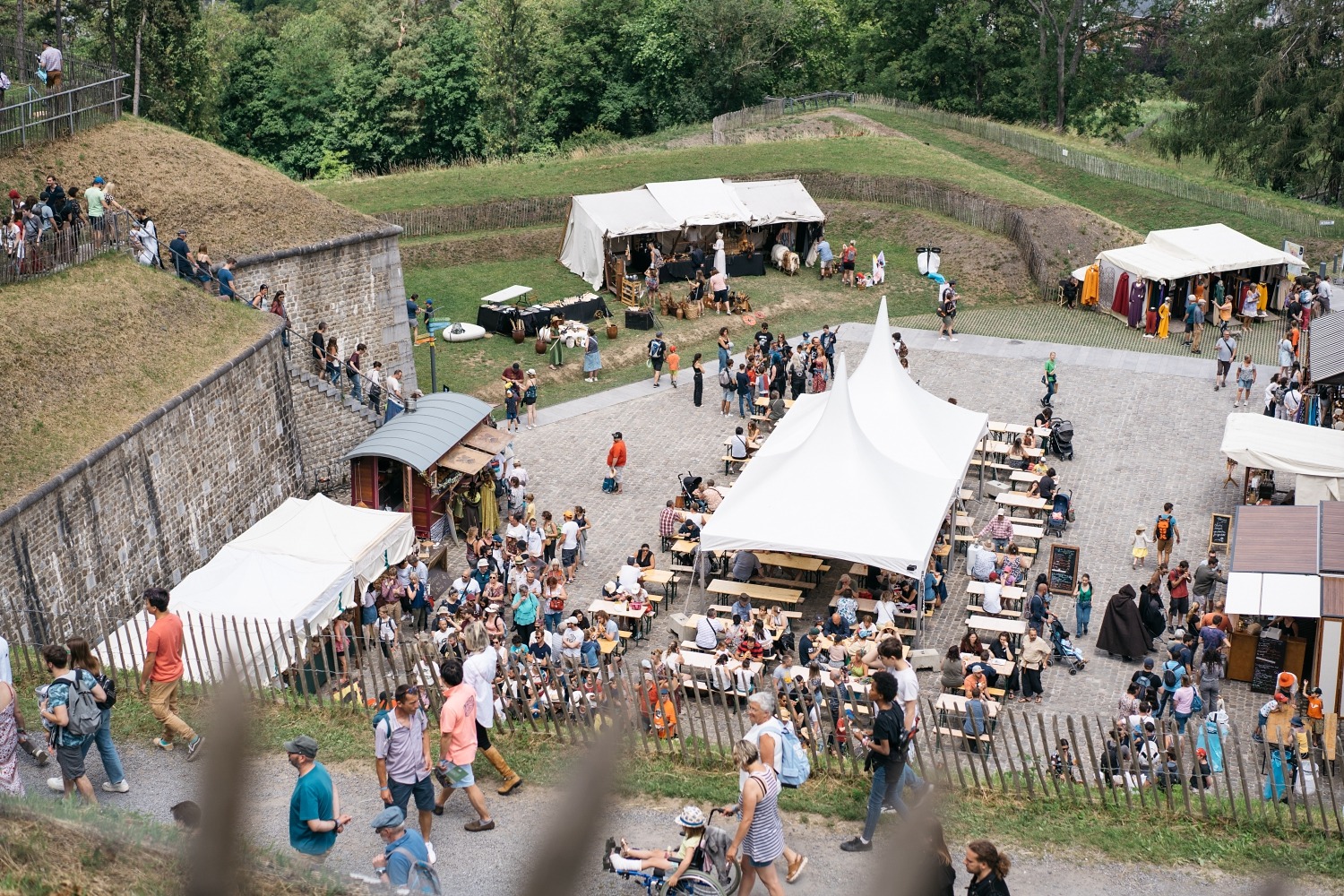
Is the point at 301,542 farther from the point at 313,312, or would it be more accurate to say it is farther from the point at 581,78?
the point at 581,78

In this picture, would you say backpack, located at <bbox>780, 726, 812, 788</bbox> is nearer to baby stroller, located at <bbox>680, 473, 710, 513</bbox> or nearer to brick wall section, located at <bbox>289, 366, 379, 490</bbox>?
baby stroller, located at <bbox>680, 473, 710, 513</bbox>

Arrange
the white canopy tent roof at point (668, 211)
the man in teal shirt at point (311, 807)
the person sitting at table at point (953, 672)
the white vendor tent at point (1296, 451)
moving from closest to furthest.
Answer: the man in teal shirt at point (311, 807), the person sitting at table at point (953, 672), the white vendor tent at point (1296, 451), the white canopy tent roof at point (668, 211)

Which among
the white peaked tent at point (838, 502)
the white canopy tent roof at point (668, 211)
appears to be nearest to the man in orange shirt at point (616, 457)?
the white peaked tent at point (838, 502)

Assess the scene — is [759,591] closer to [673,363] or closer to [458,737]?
[458,737]

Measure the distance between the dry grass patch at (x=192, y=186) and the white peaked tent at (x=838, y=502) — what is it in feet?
44.3

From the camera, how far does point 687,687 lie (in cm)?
1833

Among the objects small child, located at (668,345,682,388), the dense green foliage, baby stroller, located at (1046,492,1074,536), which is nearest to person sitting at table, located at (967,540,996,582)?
baby stroller, located at (1046,492,1074,536)

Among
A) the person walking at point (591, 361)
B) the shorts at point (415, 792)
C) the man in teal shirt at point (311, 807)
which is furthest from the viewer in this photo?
the person walking at point (591, 361)

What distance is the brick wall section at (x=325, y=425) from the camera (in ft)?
91.2

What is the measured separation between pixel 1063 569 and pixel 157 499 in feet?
44.6

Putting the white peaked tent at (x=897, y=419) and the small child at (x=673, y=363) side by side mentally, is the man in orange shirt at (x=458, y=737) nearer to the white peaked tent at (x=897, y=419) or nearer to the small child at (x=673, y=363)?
the white peaked tent at (x=897, y=419)

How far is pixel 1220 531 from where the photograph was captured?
23297mm

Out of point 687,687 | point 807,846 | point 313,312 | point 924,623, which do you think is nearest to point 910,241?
point 313,312

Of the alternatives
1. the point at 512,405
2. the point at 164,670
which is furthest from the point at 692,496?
the point at 164,670
